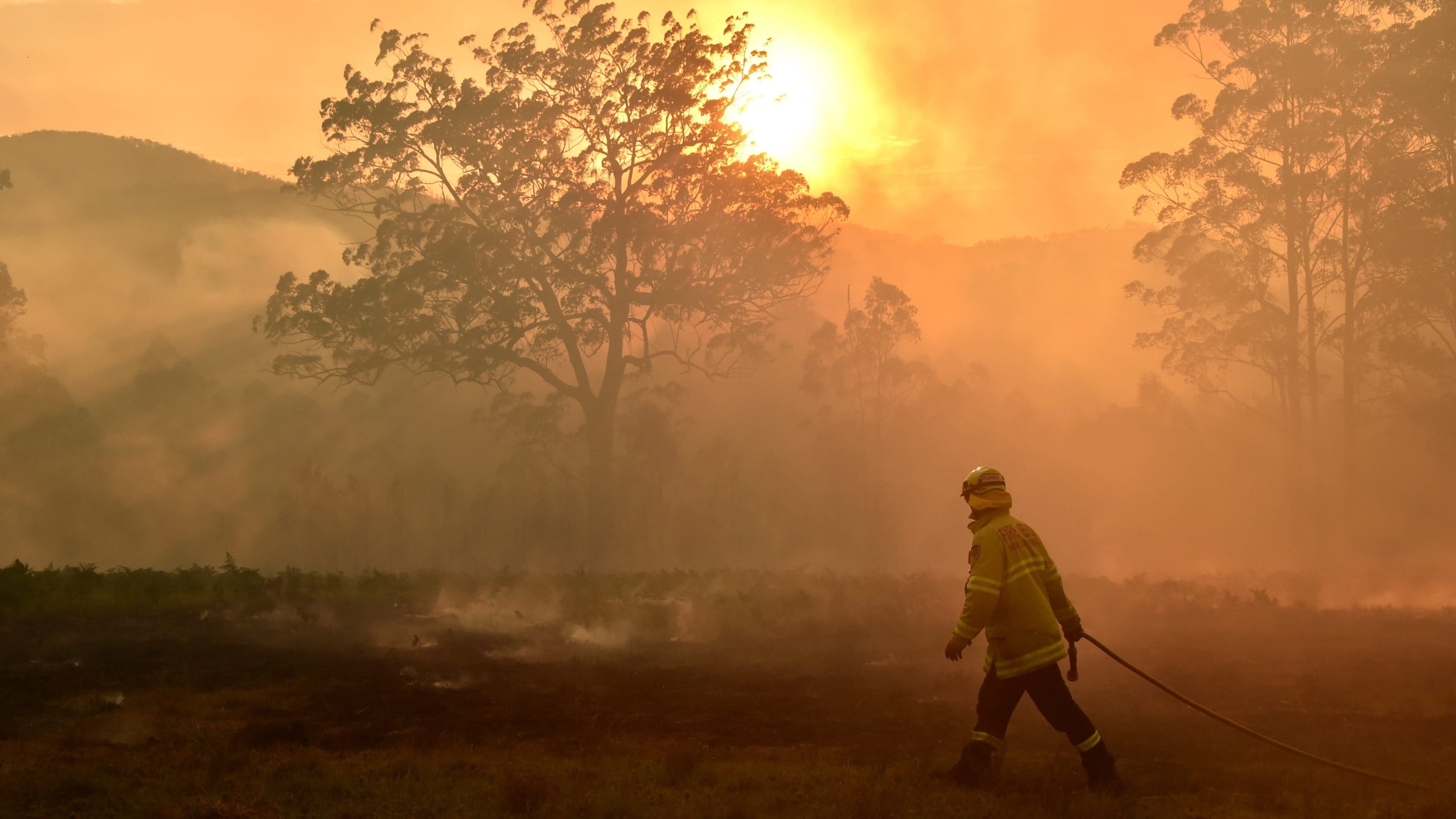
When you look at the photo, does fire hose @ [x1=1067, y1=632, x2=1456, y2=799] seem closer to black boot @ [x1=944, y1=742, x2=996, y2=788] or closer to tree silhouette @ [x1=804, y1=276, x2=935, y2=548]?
black boot @ [x1=944, y1=742, x2=996, y2=788]

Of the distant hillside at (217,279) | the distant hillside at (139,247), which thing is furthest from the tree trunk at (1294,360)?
the distant hillside at (139,247)

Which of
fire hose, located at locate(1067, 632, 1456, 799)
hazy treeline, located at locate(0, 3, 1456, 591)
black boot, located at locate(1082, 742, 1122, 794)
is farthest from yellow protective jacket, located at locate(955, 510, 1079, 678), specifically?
hazy treeline, located at locate(0, 3, 1456, 591)

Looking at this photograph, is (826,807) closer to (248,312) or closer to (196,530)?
(196,530)

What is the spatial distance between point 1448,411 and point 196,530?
7615 centimetres

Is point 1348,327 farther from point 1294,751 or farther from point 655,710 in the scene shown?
point 655,710

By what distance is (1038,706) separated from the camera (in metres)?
7.27

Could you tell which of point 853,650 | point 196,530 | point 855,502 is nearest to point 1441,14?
point 853,650

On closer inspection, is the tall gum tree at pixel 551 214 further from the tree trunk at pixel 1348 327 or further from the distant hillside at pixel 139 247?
the distant hillside at pixel 139 247

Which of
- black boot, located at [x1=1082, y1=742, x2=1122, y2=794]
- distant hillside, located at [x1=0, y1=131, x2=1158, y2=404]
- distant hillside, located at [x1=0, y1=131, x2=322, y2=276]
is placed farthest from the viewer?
distant hillside, located at [x1=0, y1=131, x2=322, y2=276]

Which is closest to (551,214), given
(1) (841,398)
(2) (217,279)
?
(1) (841,398)

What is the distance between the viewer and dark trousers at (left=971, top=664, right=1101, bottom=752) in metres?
7.30

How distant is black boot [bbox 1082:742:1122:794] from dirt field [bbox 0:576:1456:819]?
16cm

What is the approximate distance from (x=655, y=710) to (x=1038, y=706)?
4553mm

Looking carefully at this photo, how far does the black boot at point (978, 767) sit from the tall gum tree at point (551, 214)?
22032 mm
